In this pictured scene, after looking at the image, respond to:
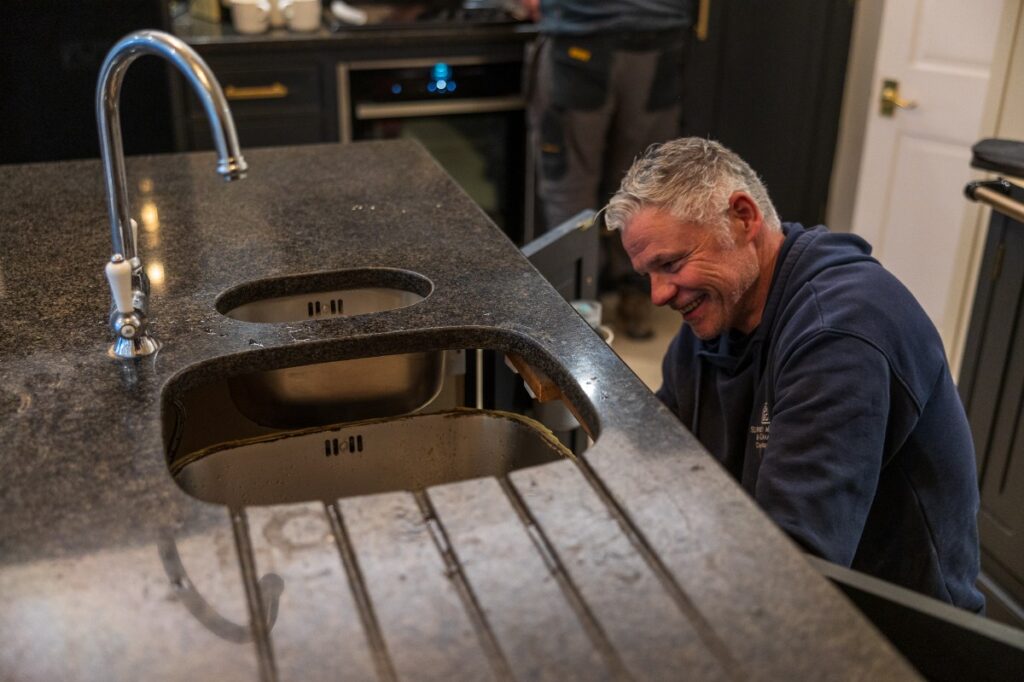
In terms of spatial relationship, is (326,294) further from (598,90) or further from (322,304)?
(598,90)

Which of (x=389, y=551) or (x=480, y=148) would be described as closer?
(x=389, y=551)

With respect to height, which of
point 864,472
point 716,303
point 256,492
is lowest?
point 256,492

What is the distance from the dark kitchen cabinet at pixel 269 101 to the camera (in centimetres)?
370

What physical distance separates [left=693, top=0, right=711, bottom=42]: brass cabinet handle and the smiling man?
230 cm

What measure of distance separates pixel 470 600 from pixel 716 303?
2.58 feet

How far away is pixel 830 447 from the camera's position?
1348 millimetres

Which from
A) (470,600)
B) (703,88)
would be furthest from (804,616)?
(703,88)

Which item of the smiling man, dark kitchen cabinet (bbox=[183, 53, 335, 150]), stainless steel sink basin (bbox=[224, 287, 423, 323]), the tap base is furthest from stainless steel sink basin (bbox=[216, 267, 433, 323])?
dark kitchen cabinet (bbox=[183, 53, 335, 150])

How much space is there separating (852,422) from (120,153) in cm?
101

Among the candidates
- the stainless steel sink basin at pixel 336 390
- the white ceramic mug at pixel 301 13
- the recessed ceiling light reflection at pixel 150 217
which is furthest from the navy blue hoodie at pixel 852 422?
the white ceramic mug at pixel 301 13

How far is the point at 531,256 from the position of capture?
2016 millimetres

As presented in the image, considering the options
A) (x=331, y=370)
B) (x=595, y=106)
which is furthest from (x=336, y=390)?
(x=595, y=106)

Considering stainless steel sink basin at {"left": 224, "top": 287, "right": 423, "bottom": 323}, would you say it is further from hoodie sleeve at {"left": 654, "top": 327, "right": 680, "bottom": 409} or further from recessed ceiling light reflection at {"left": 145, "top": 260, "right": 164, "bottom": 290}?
hoodie sleeve at {"left": 654, "top": 327, "right": 680, "bottom": 409}

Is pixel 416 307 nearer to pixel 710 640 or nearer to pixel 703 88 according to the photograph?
pixel 710 640
